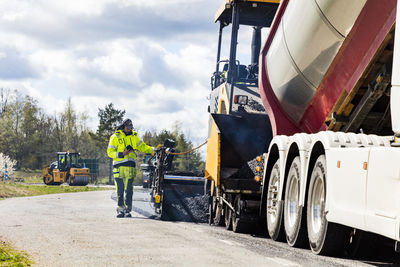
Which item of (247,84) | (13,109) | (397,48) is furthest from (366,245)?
(13,109)

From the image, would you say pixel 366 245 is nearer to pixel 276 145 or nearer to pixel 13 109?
pixel 276 145

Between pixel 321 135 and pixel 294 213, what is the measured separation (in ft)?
4.63

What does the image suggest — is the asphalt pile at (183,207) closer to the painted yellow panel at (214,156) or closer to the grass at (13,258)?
the painted yellow panel at (214,156)

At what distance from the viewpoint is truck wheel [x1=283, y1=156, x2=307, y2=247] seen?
7480mm

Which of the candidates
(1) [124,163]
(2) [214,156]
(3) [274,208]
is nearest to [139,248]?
(3) [274,208]

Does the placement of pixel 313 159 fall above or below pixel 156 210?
above

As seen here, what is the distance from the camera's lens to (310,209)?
720cm

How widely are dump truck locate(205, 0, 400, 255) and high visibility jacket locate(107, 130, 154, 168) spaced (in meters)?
2.35

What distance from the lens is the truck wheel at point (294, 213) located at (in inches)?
295

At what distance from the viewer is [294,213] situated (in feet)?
26.1

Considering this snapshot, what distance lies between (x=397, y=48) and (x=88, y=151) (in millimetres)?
78428

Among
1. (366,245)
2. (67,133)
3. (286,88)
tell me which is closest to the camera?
(366,245)

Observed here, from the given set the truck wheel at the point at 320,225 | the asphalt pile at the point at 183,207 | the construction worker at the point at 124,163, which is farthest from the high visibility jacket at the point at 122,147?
the truck wheel at the point at 320,225

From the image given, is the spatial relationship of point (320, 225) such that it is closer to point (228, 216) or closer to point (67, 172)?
point (228, 216)
